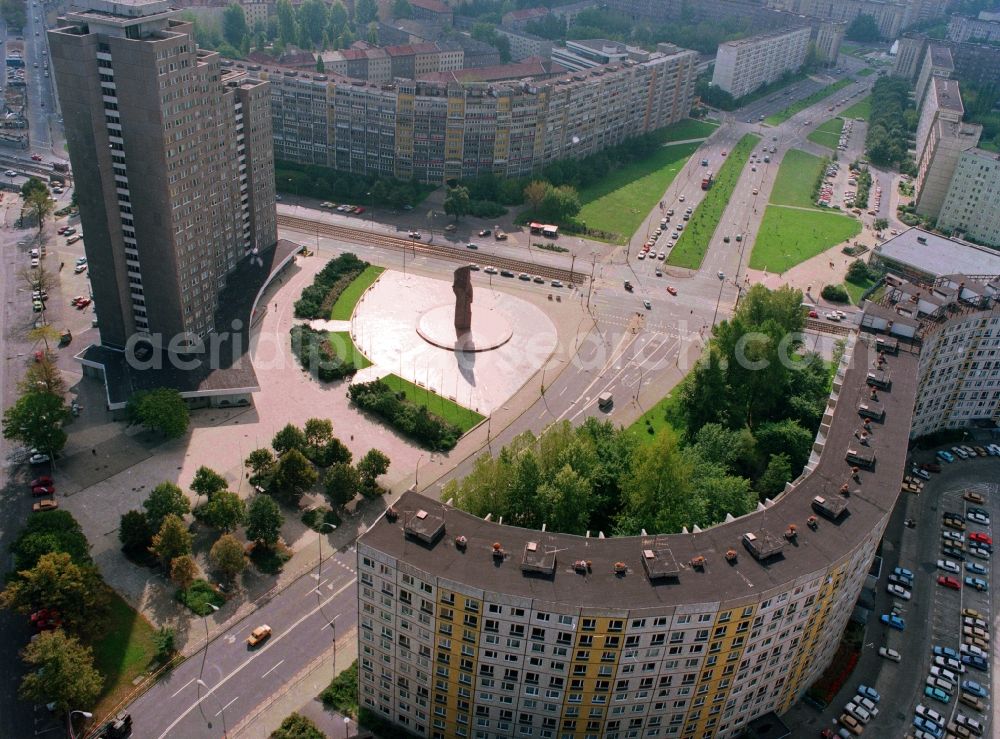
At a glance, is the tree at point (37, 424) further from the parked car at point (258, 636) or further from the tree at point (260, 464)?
the parked car at point (258, 636)

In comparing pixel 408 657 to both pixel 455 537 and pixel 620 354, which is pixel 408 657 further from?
pixel 620 354

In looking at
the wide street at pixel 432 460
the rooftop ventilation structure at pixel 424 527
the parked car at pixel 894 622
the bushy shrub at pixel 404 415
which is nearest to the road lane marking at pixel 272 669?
the wide street at pixel 432 460

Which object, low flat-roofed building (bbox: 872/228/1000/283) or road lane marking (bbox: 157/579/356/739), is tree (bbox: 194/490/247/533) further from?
low flat-roofed building (bbox: 872/228/1000/283)

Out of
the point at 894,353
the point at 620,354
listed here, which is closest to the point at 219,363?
the point at 620,354

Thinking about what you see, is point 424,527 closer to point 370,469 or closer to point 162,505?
point 370,469


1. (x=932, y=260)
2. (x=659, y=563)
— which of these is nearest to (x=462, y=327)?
(x=659, y=563)
